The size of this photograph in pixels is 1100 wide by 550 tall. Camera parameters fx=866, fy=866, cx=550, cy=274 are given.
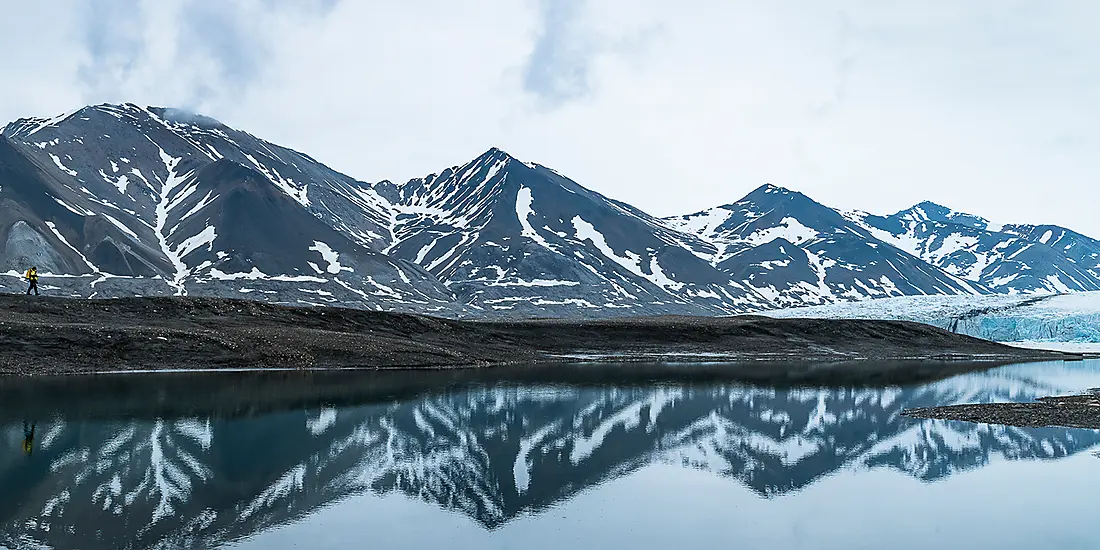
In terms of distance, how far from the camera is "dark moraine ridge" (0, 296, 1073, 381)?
61.9 meters

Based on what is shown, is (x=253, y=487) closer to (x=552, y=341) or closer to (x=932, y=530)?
(x=932, y=530)

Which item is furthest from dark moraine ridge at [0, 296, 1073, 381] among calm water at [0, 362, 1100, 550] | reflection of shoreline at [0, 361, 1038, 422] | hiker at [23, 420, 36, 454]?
hiker at [23, 420, 36, 454]

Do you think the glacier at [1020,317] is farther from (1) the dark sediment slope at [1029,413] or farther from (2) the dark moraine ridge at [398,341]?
(1) the dark sediment slope at [1029,413]

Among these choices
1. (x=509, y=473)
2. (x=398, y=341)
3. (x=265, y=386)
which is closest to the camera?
(x=509, y=473)

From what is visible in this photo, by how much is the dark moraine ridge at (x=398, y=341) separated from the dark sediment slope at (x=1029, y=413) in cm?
2213

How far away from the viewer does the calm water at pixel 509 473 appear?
2083cm

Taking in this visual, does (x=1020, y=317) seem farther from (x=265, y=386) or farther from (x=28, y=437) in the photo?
(x=28, y=437)

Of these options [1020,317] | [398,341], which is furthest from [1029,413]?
[1020,317]

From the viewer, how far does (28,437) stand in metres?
31.8

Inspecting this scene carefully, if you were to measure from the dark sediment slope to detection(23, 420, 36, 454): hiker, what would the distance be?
39.7 metres

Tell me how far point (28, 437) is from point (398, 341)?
51.2 meters

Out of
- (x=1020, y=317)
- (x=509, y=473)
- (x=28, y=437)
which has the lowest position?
(x=28, y=437)

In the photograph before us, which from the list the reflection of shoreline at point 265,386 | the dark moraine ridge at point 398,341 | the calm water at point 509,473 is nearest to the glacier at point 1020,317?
the dark moraine ridge at point 398,341

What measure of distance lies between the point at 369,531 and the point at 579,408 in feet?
86.7
